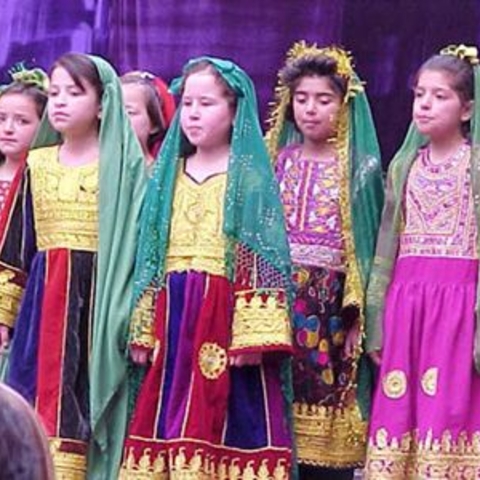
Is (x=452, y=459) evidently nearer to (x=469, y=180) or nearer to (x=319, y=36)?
Answer: (x=469, y=180)

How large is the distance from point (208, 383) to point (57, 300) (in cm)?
52

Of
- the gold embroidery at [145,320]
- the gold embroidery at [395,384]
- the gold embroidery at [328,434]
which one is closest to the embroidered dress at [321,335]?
the gold embroidery at [328,434]

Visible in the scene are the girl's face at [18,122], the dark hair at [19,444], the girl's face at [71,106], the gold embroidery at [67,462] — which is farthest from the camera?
the girl's face at [18,122]

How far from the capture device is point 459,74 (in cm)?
409

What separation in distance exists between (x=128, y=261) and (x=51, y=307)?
0.25 m

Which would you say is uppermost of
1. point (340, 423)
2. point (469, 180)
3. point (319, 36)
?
point (319, 36)

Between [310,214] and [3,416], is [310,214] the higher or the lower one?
the higher one

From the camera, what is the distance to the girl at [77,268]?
13.4 feet

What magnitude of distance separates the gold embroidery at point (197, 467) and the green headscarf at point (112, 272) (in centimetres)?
19

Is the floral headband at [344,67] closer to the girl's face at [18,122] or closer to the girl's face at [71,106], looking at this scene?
the girl's face at [71,106]

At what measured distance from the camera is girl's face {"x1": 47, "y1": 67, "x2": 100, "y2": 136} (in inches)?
164

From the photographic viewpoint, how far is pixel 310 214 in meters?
4.30

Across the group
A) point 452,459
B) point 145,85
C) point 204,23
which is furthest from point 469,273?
point 204,23

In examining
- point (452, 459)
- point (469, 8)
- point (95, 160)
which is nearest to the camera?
point (452, 459)
